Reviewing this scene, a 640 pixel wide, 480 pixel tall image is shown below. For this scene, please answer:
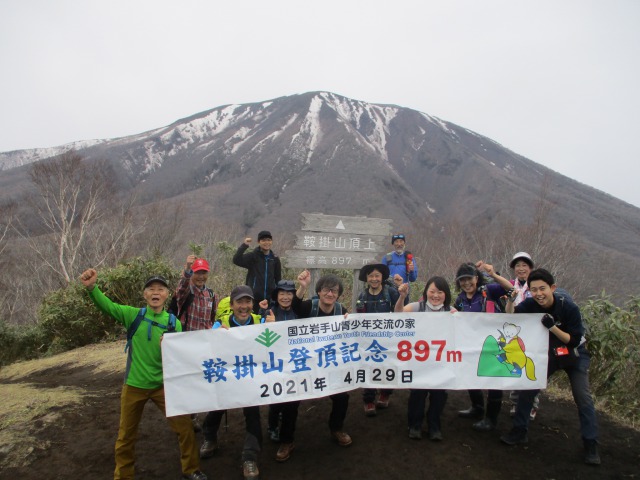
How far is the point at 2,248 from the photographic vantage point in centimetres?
2241

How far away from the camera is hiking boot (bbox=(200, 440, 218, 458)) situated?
4000 mm

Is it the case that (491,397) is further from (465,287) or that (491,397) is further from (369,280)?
(369,280)

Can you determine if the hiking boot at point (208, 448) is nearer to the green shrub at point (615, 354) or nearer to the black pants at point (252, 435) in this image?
the black pants at point (252, 435)

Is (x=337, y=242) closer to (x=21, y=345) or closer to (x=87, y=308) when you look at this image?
(x=87, y=308)

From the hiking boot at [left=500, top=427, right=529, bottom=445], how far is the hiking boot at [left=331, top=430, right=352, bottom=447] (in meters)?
1.55

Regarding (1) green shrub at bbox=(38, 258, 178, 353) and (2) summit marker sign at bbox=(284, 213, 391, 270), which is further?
(1) green shrub at bbox=(38, 258, 178, 353)

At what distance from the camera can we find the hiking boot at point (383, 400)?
197 inches

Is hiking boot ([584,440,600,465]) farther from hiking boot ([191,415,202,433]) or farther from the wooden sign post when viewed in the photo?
hiking boot ([191,415,202,433])

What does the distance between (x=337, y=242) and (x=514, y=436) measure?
144 inches

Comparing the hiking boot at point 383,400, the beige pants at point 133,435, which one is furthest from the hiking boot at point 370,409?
the beige pants at point 133,435

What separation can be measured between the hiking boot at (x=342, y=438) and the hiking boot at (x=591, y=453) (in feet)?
7.30

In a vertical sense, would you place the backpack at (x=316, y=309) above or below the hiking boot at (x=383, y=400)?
above

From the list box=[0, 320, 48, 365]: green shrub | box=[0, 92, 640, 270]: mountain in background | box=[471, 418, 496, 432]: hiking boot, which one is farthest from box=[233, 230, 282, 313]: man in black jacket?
box=[0, 92, 640, 270]: mountain in background

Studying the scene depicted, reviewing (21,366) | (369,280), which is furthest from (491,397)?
(21,366)
